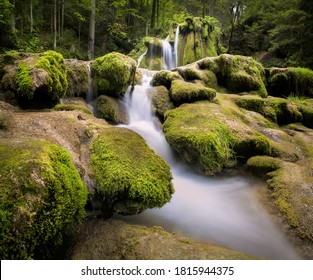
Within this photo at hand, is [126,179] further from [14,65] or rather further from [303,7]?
[303,7]

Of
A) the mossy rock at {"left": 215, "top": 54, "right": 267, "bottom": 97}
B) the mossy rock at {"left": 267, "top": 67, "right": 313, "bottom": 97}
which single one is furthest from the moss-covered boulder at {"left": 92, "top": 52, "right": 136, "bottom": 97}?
the mossy rock at {"left": 267, "top": 67, "right": 313, "bottom": 97}

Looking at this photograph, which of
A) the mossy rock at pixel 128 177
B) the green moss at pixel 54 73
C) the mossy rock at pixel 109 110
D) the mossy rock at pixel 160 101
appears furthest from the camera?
the mossy rock at pixel 160 101

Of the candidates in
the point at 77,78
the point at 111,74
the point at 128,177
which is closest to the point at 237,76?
the point at 111,74

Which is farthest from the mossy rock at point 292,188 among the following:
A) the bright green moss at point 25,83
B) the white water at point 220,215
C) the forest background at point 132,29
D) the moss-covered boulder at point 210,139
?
the forest background at point 132,29

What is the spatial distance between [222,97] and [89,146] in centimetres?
544

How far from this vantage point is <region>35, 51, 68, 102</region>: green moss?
17.9 feet

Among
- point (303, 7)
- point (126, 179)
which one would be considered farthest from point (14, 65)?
point (303, 7)

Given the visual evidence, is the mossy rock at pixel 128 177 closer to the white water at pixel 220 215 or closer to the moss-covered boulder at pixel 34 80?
the white water at pixel 220 215

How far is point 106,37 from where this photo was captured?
73.7 ft

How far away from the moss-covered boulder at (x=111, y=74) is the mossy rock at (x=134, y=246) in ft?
16.2

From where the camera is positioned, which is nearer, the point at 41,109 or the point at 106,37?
the point at 41,109

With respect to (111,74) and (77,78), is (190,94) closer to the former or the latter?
(111,74)

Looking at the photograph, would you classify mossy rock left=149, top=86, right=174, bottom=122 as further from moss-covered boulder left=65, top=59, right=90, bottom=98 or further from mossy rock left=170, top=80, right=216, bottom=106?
moss-covered boulder left=65, top=59, right=90, bottom=98

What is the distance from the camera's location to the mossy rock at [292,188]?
3.63 m
